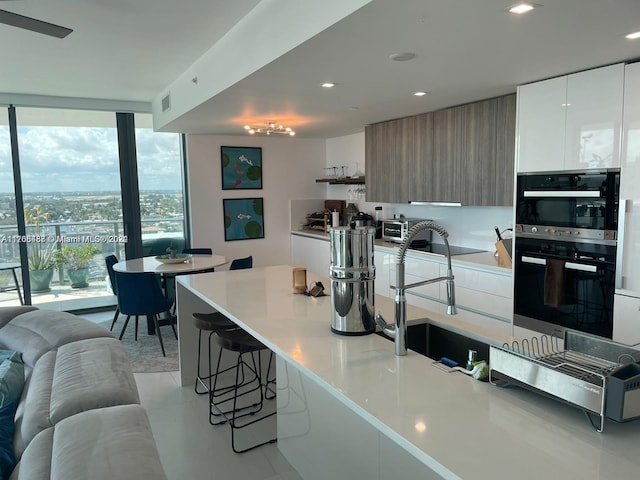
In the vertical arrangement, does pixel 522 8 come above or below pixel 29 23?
below

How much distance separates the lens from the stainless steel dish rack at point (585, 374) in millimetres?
1172

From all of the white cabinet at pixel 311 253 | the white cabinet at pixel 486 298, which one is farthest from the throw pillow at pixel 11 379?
the white cabinet at pixel 311 253

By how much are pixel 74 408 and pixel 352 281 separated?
1152mm

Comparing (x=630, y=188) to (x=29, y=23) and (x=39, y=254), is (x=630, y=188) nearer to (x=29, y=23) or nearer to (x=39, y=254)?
(x=29, y=23)

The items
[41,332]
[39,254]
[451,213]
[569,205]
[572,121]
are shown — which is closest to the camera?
[41,332]

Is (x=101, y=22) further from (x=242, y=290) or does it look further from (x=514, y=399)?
(x=514, y=399)

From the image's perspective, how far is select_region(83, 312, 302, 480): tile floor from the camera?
8.79 ft

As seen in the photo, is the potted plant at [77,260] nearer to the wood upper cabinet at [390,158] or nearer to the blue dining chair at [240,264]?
the blue dining chair at [240,264]

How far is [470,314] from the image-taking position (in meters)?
4.12

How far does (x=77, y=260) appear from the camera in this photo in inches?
239

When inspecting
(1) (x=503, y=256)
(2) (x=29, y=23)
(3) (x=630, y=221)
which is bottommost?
(1) (x=503, y=256)

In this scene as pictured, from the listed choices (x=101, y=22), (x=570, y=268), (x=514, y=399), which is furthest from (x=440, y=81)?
(x=514, y=399)

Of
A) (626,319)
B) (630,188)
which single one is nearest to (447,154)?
(630,188)

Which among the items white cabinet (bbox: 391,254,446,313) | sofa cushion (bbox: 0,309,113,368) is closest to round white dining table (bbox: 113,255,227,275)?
sofa cushion (bbox: 0,309,113,368)
